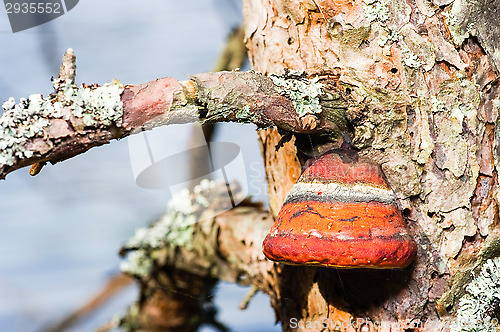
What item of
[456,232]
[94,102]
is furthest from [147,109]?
[456,232]

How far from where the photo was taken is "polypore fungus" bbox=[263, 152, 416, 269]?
2.59ft

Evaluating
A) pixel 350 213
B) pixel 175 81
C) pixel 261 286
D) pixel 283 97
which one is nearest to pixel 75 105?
pixel 175 81

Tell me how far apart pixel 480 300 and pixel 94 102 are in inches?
26.3

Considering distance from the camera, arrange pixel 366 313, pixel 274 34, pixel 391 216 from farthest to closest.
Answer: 1. pixel 274 34
2. pixel 366 313
3. pixel 391 216

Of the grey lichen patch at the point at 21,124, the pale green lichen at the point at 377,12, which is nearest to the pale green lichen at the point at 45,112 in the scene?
the grey lichen patch at the point at 21,124

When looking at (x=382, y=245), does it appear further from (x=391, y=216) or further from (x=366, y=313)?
(x=366, y=313)

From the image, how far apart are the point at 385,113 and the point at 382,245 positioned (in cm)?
22

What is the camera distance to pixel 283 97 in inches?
33.1

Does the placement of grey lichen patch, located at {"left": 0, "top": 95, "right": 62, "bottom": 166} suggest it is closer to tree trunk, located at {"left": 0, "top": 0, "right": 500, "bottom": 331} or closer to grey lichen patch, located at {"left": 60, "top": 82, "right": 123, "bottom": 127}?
grey lichen patch, located at {"left": 60, "top": 82, "right": 123, "bottom": 127}

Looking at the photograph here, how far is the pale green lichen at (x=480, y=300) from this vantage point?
0.93 meters

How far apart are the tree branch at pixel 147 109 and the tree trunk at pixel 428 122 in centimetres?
8

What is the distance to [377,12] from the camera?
3.01ft

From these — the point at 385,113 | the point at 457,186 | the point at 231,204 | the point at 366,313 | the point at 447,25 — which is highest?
the point at 447,25

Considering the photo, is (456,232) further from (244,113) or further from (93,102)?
(93,102)
